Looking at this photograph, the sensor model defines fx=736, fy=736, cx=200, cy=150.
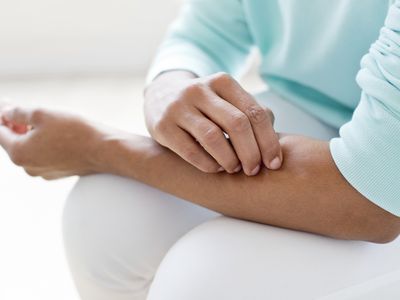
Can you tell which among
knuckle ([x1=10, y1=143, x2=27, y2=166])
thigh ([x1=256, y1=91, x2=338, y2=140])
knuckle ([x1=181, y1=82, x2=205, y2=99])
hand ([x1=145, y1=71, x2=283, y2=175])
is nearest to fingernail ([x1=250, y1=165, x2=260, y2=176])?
hand ([x1=145, y1=71, x2=283, y2=175])

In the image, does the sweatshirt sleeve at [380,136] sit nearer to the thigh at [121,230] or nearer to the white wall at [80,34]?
the thigh at [121,230]

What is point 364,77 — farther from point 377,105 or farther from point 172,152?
point 172,152

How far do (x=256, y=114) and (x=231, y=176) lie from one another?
0.28 feet

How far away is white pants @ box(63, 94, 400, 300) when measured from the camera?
86 centimetres

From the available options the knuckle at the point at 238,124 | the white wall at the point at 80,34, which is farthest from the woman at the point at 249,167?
the white wall at the point at 80,34

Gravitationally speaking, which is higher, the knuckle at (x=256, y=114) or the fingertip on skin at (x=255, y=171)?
the knuckle at (x=256, y=114)

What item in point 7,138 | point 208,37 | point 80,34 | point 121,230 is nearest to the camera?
point 121,230

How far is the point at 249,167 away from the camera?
0.90m

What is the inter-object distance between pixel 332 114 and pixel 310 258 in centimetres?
34

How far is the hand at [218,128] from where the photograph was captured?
89cm

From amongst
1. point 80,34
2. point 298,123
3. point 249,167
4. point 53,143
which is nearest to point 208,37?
point 298,123

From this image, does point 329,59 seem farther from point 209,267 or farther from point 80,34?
point 80,34

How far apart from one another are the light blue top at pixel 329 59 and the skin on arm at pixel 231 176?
0.03 metres

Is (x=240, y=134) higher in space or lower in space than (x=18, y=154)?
higher
